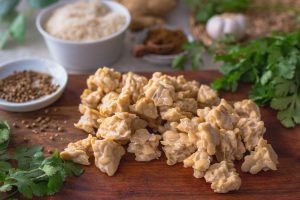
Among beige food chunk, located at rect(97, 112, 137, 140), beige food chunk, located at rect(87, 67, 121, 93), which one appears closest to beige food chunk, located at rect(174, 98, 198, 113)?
beige food chunk, located at rect(97, 112, 137, 140)

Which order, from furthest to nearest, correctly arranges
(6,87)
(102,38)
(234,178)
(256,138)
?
(102,38) → (6,87) → (256,138) → (234,178)

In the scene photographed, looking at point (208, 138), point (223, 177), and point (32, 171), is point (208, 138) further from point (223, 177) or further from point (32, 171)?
point (32, 171)

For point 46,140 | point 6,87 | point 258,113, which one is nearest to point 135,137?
point 46,140

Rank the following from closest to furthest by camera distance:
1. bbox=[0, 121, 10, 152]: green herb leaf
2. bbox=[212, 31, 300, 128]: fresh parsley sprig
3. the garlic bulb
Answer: bbox=[0, 121, 10, 152]: green herb leaf → bbox=[212, 31, 300, 128]: fresh parsley sprig → the garlic bulb

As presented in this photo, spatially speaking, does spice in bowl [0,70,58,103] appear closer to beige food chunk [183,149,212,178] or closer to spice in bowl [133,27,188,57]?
spice in bowl [133,27,188,57]

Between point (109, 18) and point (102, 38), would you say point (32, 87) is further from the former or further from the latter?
point (109, 18)

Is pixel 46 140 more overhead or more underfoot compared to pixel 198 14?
more underfoot
